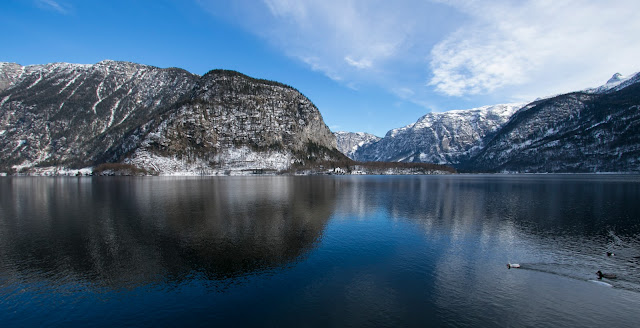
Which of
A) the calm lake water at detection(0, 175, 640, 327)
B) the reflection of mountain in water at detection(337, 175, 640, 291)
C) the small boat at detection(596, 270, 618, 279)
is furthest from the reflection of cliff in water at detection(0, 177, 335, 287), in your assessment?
the small boat at detection(596, 270, 618, 279)

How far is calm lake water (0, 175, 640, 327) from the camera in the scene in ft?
72.7

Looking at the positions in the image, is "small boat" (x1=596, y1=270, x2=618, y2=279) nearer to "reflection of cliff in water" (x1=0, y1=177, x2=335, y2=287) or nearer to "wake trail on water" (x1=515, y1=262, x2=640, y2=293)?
"wake trail on water" (x1=515, y1=262, x2=640, y2=293)

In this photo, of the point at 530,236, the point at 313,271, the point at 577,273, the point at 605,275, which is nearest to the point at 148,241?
the point at 313,271

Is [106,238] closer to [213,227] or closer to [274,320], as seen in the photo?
[213,227]

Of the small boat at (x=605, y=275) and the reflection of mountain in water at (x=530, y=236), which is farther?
the reflection of mountain in water at (x=530, y=236)

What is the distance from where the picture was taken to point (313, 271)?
31.0 metres

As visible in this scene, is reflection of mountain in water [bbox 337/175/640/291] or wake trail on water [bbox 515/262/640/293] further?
reflection of mountain in water [bbox 337/175/640/291]

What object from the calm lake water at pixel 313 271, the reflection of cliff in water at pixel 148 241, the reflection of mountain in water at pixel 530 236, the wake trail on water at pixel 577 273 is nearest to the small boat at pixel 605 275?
the wake trail on water at pixel 577 273

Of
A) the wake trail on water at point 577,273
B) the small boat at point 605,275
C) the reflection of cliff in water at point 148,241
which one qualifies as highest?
the reflection of cliff in water at point 148,241

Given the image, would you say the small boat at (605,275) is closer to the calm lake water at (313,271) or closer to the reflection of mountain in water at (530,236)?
the calm lake water at (313,271)

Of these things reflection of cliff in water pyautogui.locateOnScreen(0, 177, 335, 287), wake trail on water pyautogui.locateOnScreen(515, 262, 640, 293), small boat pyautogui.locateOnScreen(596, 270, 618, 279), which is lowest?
wake trail on water pyautogui.locateOnScreen(515, 262, 640, 293)

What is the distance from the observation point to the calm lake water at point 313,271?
2217 centimetres

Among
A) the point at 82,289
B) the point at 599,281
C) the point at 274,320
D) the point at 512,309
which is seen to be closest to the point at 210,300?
the point at 274,320

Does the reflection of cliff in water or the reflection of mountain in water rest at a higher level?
the reflection of cliff in water
